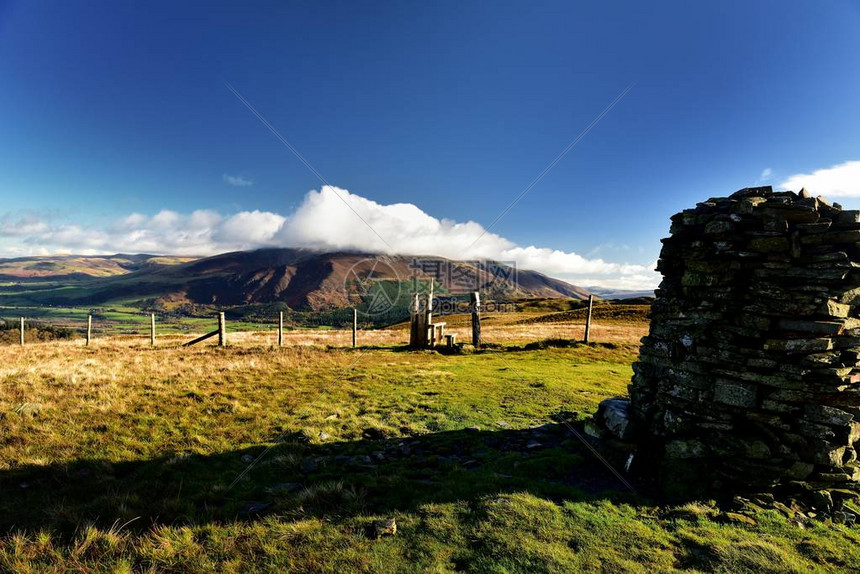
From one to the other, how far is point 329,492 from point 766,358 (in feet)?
29.9

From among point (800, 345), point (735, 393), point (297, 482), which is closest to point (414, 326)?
point (297, 482)

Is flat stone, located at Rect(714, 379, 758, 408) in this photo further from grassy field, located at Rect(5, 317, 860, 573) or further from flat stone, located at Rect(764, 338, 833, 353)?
grassy field, located at Rect(5, 317, 860, 573)

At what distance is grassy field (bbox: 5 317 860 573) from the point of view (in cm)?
516

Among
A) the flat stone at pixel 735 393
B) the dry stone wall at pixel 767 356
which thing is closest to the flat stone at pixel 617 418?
the dry stone wall at pixel 767 356

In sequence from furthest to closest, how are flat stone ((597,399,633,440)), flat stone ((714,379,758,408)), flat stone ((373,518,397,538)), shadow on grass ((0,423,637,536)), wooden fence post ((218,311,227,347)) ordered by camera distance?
1. wooden fence post ((218,311,227,347))
2. flat stone ((597,399,633,440))
3. flat stone ((714,379,758,408))
4. shadow on grass ((0,423,637,536))
5. flat stone ((373,518,397,538))

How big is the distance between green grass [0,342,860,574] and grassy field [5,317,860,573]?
1.3 inches

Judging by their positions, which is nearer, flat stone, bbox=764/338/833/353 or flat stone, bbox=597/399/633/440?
flat stone, bbox=764/338/833/353

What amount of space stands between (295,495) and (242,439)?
3.89m

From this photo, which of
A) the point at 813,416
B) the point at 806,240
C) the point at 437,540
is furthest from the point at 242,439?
the point at 806,240

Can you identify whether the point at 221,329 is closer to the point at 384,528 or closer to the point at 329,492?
the point at 329,492

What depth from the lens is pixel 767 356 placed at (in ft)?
23.8

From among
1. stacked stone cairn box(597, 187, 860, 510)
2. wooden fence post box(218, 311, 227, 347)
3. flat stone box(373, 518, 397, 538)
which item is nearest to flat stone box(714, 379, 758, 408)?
stacked stone cairn box(597, 187, 860, 510)

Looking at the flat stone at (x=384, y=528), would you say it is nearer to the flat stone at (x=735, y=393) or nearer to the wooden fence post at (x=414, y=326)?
the flat stone at (x=735, y=393)

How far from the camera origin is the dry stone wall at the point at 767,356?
274 inches
